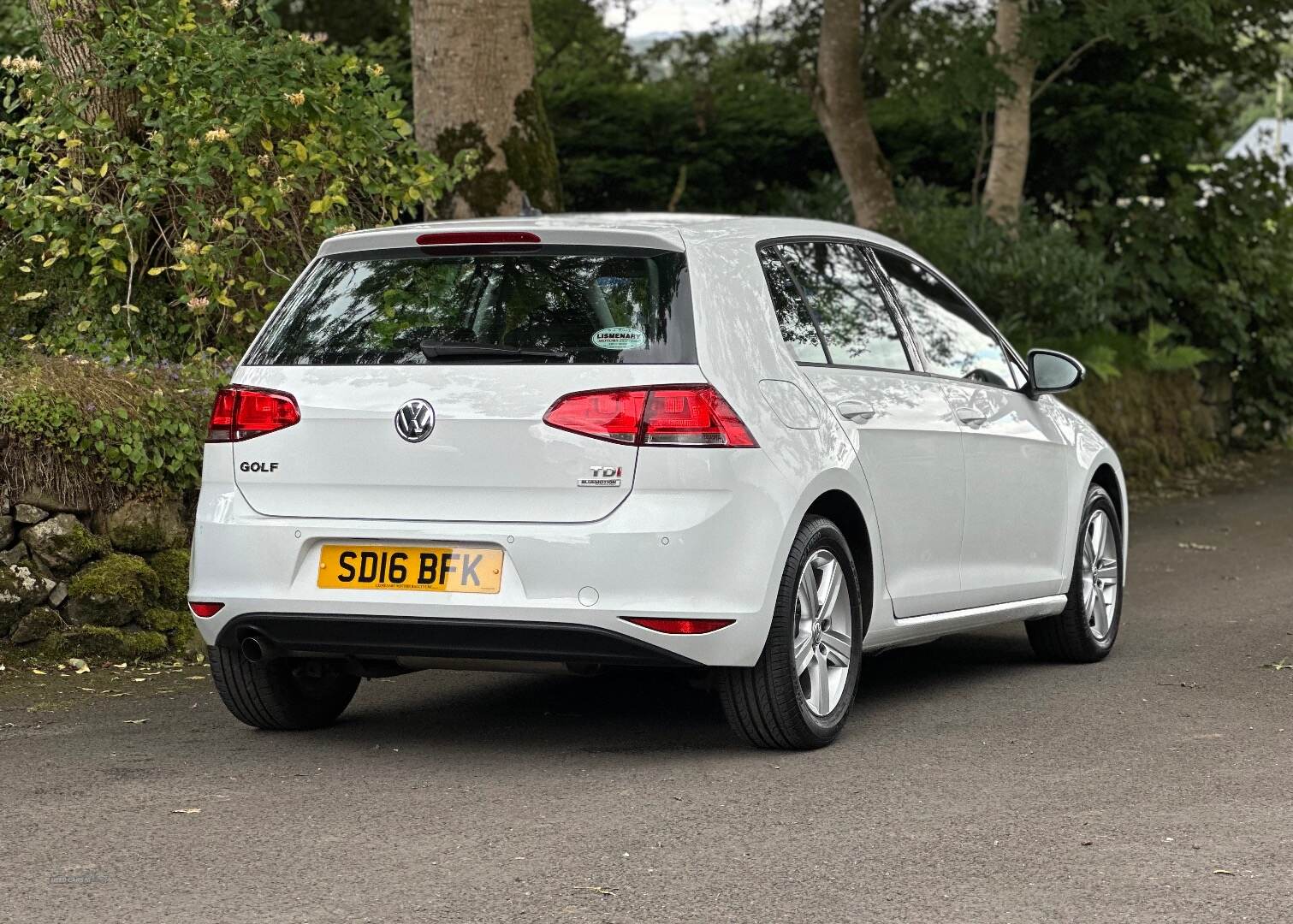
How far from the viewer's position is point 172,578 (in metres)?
8.30

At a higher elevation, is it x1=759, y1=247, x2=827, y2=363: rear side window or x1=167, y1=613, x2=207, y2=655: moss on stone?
x1=759, y1=247, x2=827, y2=363: rear side window

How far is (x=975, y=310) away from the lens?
7691mm

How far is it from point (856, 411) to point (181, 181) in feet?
14.1

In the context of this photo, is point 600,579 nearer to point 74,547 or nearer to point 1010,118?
point 74,547

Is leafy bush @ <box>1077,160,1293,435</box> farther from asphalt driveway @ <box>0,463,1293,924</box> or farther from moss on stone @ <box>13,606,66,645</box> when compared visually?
moss on stone @ <box>13,606,66,645</box>

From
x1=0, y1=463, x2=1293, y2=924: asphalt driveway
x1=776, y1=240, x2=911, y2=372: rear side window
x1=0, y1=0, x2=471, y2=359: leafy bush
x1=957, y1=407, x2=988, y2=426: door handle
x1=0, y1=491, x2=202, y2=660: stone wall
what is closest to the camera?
x1=0, y1=463, x2=1293, y2=924: asphalt driveway

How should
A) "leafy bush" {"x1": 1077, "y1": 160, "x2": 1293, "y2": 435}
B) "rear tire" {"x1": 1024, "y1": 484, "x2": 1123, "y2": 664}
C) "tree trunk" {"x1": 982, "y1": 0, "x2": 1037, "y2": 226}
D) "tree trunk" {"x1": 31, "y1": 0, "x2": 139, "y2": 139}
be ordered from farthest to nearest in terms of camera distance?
"leafy bush" {"x1": 1077, "y1": 160, "x2": 1293, "y2": 435} → "tree trunk" {"x1": 982, "y1": 0, "x2": 1037, "y2": 226} → "tree trunk" {"x1": 31, "y1": 0, "x2": 139, "y2": 139} → "rear tire" {"x1": 1024, "y1": 484, "x2": 1123, "y2": 664}

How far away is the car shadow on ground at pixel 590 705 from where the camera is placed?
6.46 meters

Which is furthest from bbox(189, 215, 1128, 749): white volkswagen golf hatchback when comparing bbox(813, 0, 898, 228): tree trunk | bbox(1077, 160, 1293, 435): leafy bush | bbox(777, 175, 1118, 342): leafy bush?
bbox(1077, 160, 1293, 435): leafy bush

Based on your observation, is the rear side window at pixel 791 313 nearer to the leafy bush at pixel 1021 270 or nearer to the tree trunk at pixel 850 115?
→ the leafy bush at pixel 1021 270

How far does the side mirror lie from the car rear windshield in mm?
2453

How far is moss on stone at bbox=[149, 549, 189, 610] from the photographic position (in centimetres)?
829

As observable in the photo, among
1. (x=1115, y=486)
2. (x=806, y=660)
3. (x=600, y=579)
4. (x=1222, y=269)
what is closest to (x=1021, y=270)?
(x=1222, y=269)

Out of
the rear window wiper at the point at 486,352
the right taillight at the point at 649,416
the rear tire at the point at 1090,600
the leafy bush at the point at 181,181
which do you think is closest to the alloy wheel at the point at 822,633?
the right taillight at the point at 649,416
